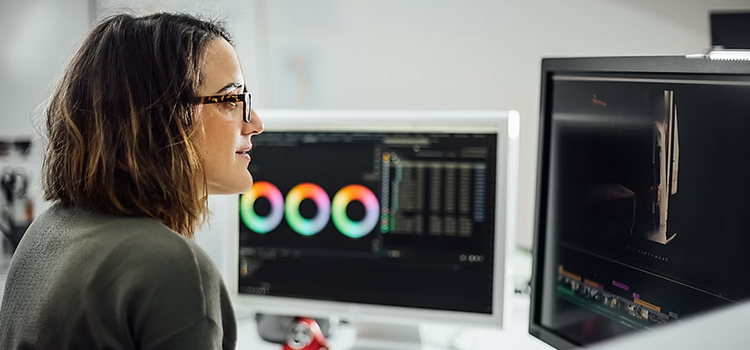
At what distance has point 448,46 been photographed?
1.57 meters

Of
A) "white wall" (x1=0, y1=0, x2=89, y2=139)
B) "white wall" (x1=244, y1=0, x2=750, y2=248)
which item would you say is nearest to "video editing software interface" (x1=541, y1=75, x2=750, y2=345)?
"white wall" (x1=244, y1=0, x2=750, y2=248)

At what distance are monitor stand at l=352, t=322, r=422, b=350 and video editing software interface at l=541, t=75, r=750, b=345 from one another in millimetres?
336

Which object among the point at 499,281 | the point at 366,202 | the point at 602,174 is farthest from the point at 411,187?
the point at 602,174

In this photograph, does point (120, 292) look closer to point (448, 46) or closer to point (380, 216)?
point (380, 216)

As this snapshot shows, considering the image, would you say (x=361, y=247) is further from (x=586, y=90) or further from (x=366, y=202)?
(x=586, y=90)

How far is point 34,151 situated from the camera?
1.48 m

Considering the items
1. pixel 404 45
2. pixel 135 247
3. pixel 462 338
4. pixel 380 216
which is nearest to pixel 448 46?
pixel 404 45

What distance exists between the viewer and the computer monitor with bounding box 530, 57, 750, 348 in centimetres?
72

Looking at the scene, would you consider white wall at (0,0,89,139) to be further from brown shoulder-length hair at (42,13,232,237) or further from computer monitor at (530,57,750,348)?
computer monitor at (530,57,750,348)

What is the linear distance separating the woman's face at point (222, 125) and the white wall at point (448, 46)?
2.32 ft

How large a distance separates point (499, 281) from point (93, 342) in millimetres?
680

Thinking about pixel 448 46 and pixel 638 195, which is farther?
pixel 448 46

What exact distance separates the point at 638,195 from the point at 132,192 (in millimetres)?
601

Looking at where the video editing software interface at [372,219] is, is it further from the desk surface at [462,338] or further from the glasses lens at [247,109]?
the glasses lens at [247,109]
